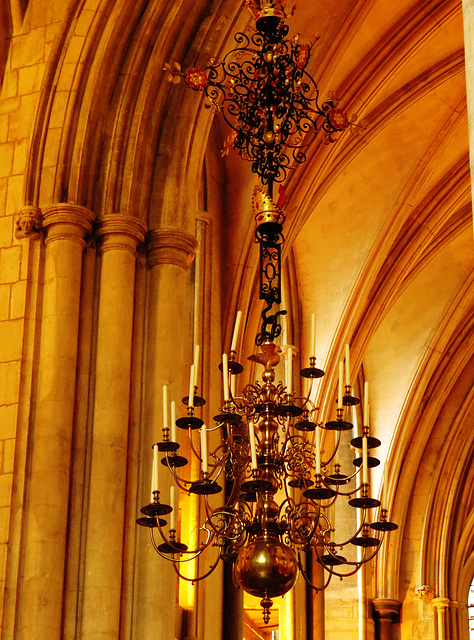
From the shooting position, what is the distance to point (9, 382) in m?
9.48

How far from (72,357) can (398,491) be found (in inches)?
407

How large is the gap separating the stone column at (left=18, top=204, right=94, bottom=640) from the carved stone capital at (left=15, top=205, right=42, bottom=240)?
0.06 metres

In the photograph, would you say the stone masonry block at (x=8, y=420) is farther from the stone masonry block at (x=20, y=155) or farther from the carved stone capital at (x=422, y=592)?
the carved stone capital at (x=422, y=592)

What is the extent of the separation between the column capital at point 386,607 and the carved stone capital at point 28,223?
10.1 metres

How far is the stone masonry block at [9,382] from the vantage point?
9.42m

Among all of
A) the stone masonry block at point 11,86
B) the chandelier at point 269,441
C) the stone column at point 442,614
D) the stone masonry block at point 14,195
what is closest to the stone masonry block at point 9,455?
the chandelier at point 269,441

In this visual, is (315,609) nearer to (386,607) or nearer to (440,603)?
(386,607)

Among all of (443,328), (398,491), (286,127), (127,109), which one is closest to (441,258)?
(443,328)

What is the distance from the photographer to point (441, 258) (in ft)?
59.8

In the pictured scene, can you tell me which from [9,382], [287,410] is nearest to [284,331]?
[9,382]

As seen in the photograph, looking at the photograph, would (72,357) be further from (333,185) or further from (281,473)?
(333,185)

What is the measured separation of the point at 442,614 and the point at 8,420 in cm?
1107

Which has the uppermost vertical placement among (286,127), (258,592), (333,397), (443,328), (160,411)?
(443,328)

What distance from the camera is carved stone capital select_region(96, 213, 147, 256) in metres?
9.97
